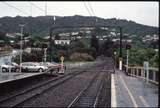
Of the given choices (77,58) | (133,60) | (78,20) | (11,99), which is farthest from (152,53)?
(77,58)

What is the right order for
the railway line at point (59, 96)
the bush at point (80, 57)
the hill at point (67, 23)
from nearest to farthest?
1. the railway line at point (59, 96)
2. the hill at point (67, 23)
3. the bush at point (80, 57)

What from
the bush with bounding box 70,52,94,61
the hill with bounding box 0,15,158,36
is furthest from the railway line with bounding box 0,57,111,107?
the bush with bounding box 70,52,94,61

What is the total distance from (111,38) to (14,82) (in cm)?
15353

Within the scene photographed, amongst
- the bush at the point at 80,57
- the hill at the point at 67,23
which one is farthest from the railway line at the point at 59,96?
the bush at the point at 80,57

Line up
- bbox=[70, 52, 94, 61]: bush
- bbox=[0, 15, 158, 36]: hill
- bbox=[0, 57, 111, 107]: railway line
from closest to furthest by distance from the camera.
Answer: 1. bbox=[0, 57, 111, 107]: railway line
2. bbox=[0, 15, 158, 36]: hill
3. bbox=[70, 52, 94, 61]: bush

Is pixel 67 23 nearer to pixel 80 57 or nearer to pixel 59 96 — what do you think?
pixel 80 57

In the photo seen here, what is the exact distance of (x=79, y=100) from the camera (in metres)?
22.9

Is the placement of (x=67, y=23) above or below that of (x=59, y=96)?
above

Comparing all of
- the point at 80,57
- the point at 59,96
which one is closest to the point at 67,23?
the point at 80,57

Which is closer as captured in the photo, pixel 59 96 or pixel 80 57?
pixel 59 96

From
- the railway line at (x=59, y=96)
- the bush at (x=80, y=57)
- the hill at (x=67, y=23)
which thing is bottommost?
the railway line at (x=59, y=96)

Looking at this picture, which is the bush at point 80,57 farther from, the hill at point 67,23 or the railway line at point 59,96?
the railway line at point 59,96

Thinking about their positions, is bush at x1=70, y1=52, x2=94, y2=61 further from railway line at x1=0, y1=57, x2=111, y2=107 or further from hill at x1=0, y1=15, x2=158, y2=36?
railway line at x1=0, y1=57, x2=111, y2=107

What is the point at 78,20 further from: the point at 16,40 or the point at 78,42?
the point at 16,40
